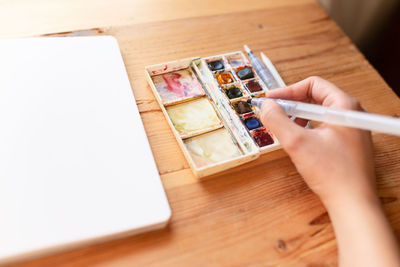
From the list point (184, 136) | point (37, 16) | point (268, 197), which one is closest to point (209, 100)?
point (184, 136)

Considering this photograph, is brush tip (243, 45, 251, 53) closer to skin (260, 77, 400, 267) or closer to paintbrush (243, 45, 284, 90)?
paintbrush (243, 45, 284, 90)

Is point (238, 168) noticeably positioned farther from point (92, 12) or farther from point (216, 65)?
point (92, 12)

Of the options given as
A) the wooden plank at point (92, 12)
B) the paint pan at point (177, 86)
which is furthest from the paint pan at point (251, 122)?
the wooden plank at point (92, 12)

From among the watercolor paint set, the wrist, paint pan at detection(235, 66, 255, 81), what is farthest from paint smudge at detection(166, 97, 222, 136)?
the wrist

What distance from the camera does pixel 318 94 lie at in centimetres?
66

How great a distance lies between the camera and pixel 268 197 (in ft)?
1.96

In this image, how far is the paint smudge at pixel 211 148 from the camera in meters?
0.61

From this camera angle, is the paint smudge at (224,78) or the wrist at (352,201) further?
the paint smudge at (224,78)

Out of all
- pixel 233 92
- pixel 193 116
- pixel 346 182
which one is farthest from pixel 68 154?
pixel 346 182

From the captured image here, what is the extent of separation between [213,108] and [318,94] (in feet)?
0.66

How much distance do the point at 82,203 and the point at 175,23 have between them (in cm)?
52

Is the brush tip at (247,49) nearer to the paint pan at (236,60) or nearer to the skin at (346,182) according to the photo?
the paint pan at (236,60)

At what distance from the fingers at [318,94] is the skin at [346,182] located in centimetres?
6

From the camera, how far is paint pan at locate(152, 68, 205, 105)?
0.69m
